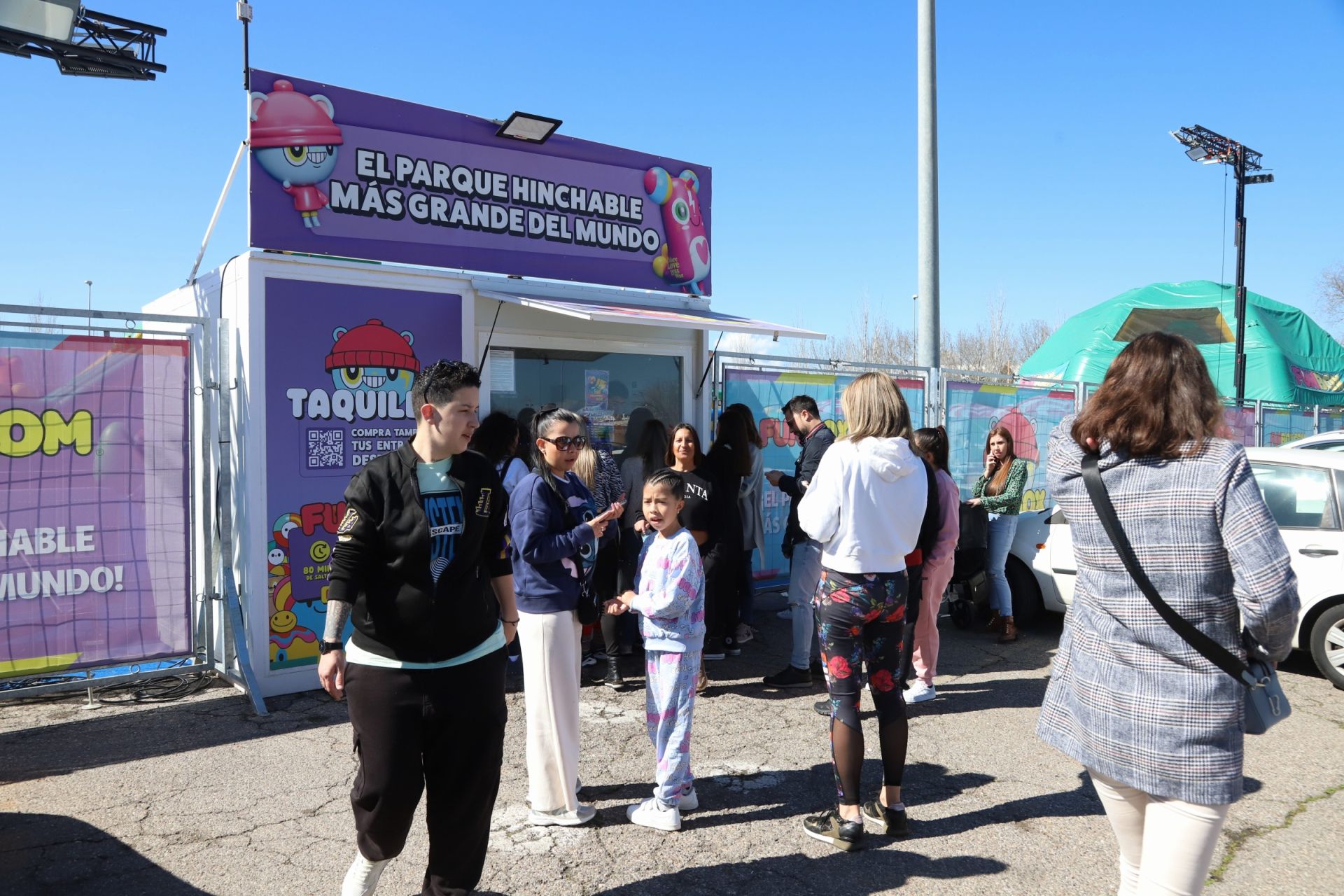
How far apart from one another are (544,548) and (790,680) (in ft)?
9.71

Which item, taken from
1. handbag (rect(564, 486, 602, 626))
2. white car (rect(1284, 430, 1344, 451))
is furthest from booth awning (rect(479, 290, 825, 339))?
white car (rect(1284, 430, 1344, 451))

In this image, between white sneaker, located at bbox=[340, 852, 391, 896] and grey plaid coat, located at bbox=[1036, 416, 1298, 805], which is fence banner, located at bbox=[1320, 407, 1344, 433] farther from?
white sneaker, located at bbox=[340, 852, 391, 896]

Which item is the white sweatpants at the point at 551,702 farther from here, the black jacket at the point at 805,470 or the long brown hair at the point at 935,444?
the long brown hair at the point at 935,444

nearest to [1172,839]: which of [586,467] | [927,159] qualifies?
[586,467]

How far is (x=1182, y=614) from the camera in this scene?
223cm

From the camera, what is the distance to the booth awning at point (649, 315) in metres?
6.50

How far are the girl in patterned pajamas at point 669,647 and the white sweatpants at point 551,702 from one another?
0.29 meters

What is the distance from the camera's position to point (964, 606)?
26.1ft

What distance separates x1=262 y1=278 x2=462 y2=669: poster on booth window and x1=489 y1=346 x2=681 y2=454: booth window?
0.92 m

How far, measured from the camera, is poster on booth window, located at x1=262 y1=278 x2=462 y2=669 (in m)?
5.95

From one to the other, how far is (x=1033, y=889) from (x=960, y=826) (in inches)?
22.7

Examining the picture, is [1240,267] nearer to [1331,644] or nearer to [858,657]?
[1331,644]

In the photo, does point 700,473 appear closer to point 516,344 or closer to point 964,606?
point 516,344

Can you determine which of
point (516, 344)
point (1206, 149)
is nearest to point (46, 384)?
point (516, 344)
